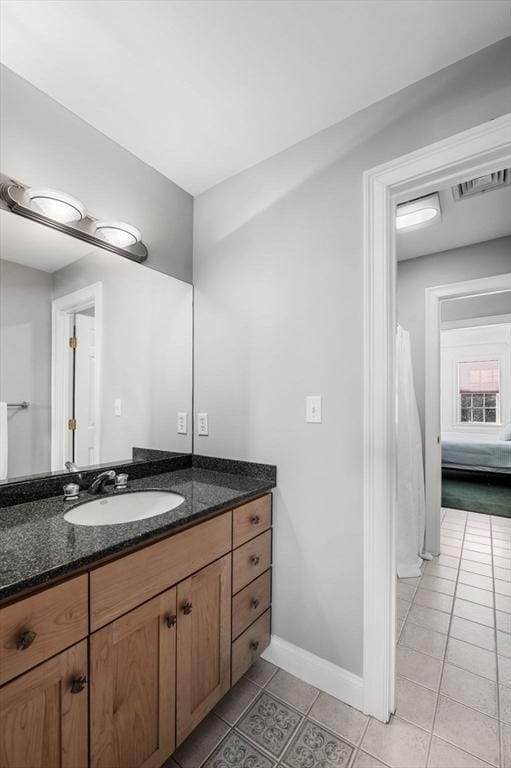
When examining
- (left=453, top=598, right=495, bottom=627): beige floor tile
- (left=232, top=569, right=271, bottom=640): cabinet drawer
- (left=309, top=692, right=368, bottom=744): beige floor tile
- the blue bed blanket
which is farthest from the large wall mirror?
the blue bed blanket

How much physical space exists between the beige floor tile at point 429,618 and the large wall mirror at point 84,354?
162 centimetres

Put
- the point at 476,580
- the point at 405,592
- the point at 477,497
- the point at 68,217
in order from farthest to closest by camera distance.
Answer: the point at 477,497 < the point at 476,580 < the point at 405,592 < the point at 68,217

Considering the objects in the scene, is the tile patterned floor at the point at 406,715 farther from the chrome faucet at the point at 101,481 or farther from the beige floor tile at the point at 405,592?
the chrome faucet at the point at 101,481

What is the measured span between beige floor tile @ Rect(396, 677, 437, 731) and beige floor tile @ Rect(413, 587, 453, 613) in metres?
0.68

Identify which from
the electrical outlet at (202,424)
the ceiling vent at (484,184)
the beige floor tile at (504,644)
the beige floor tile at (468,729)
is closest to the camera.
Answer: the beige floor tile at (468,729)

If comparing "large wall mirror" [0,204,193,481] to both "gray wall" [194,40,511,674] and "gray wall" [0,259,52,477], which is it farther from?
"gray wall" [194,40,511,674]

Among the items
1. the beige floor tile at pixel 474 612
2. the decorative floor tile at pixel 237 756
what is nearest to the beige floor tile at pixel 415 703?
the decorative floor tile at pixel 237 756

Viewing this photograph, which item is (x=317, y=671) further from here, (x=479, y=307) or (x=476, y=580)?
(x=479, y=307)

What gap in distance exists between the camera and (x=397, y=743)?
125cm

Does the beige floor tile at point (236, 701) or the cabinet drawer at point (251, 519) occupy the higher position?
the cabinet drawer at point (251, 519)

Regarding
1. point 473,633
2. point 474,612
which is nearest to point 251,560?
point 473,633

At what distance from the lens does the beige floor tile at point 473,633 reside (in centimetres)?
177

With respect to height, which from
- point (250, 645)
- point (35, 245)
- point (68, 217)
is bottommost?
point (250, 645)

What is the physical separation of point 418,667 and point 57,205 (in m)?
2.55
